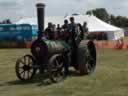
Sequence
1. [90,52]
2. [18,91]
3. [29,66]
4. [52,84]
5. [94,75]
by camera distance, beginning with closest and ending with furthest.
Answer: [18,91], [52,84], [29,66], [94,75], [90,52]

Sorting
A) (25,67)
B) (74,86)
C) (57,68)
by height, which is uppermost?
(57,68)

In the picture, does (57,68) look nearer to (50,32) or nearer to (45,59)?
(45,59)

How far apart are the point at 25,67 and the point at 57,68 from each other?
4.10 feet

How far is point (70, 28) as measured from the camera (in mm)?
13125

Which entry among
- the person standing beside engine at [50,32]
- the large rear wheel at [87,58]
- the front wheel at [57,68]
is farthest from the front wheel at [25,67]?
the large rear wheel at [87,58]

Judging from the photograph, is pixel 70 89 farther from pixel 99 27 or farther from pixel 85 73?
pixel 99 27

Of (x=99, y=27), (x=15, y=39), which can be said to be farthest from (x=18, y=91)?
(x=99, y=27)

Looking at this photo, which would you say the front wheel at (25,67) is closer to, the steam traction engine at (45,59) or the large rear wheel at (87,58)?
the steam traction engine at (45,59)

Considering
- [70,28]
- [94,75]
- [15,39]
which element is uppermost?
[70,28]

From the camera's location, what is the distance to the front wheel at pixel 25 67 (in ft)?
39.9

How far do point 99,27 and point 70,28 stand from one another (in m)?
33.1

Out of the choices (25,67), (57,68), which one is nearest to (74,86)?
(57,68)

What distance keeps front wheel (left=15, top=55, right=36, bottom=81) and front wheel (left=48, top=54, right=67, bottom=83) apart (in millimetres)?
859

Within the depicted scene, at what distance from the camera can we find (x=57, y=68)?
1166cm
